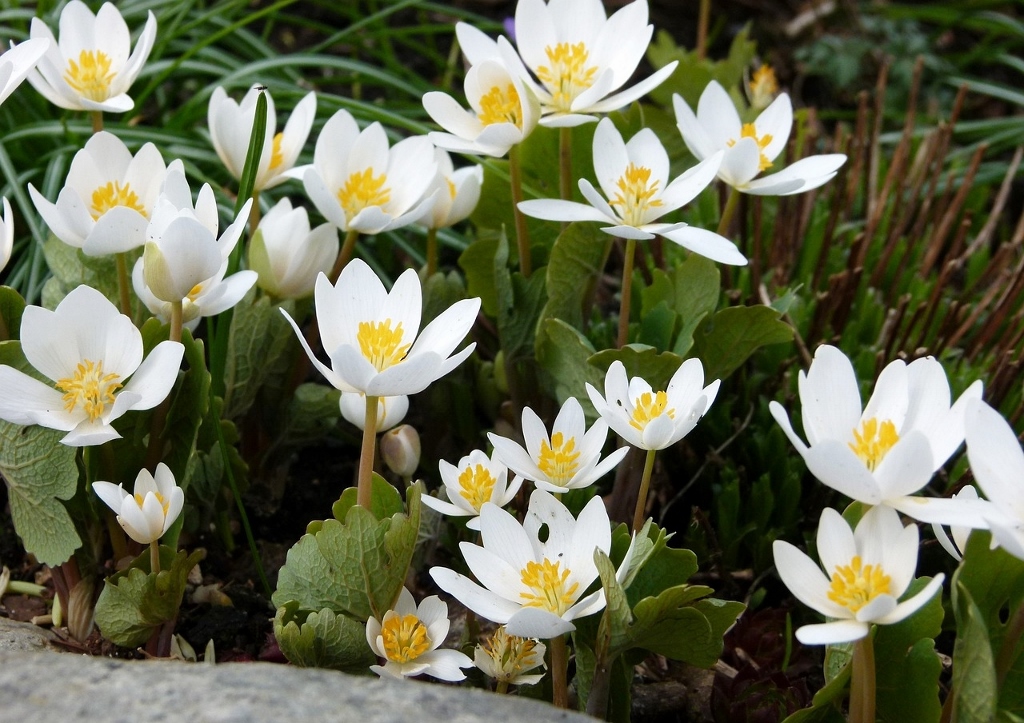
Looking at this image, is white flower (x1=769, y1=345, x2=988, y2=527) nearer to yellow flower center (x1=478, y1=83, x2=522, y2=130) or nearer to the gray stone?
the gray stone

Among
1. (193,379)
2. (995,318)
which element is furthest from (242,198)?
(995,318)

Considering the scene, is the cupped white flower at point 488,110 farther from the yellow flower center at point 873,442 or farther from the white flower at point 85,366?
the yellow flower center at point 873,442

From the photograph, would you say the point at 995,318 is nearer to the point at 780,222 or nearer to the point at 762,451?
the point at 780,222

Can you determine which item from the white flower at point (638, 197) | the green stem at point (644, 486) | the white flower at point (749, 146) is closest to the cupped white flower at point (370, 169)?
the white flower at point (638, 197)

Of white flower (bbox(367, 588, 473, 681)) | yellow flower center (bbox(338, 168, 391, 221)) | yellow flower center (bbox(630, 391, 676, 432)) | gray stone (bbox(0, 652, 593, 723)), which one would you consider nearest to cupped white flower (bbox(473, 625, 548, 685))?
white flower (bbox(367, 588, 473, 681))

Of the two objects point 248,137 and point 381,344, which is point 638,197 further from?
point 248,137

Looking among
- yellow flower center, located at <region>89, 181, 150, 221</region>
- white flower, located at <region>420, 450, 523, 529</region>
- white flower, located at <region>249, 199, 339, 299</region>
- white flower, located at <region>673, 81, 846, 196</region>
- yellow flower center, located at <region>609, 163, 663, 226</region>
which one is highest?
white flower, located at <region>673, 81, 846, 196</region>
